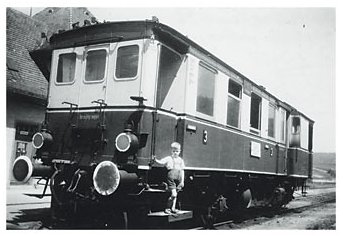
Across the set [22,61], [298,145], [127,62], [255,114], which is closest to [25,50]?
[22,61]

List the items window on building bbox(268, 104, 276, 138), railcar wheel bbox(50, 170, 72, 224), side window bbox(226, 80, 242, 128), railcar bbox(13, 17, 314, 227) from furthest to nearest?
window on building bbox(268, 104, 276, 138), side window bbox(226, 80, 242, 128), railcar wheel bbox(50, 170, 72, 224), railcar bbox(13, 17, 314, 227)

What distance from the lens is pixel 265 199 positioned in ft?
35.7

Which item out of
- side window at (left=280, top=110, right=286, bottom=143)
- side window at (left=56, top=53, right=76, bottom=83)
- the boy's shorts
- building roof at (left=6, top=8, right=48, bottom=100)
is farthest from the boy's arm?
side window at (left=280, top=110, right=286, bottom=143)

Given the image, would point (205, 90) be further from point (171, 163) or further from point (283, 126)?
point (283, 126)

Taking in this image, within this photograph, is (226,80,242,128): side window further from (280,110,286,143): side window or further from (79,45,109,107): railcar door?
(280,110,286,143): side window

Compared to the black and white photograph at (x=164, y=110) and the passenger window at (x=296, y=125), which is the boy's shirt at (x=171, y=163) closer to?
the black and white photograph at (x=164, y=110)

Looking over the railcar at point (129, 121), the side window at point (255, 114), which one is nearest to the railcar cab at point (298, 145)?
the side window at point (255, 114)

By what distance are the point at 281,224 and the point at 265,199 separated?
2.38 metres

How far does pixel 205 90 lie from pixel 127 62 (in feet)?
5.65

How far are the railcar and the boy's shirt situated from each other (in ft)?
0.37

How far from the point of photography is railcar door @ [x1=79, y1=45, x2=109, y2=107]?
638 cm

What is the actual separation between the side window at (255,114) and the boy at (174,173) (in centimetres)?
361

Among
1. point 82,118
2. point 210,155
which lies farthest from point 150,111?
point 210,155

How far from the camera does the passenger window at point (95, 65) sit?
6.45 metres
